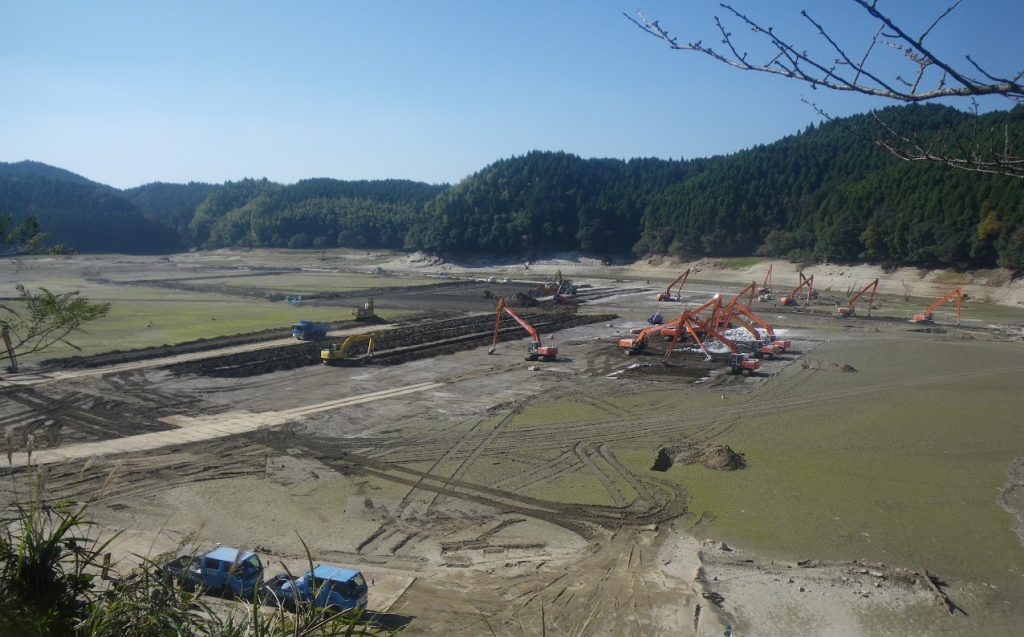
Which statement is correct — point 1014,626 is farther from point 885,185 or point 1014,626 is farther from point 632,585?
point 885,185

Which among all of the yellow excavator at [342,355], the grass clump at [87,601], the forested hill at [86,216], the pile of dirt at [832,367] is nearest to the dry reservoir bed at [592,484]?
the pile of dirt at [832,367]

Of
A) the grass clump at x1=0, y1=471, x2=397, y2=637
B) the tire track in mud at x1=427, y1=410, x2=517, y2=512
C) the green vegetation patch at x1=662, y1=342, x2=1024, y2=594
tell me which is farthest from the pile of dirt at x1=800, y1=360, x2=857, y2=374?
the grass clump at x1=0, y1=471, x2=397, y2=637

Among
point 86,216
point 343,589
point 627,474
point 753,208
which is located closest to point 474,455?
point 627,474

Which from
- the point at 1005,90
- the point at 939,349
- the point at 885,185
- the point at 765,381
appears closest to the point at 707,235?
the point at 885,185

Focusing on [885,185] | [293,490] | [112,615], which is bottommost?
[293,490]

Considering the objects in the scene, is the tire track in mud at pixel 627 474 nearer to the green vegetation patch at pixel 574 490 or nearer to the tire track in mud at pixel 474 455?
the green vegetation patch at pixel 574 490

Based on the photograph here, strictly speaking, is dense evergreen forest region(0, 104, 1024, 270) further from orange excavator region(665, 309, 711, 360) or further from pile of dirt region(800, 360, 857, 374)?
orange excavator region(665, 309, 711, 360)
